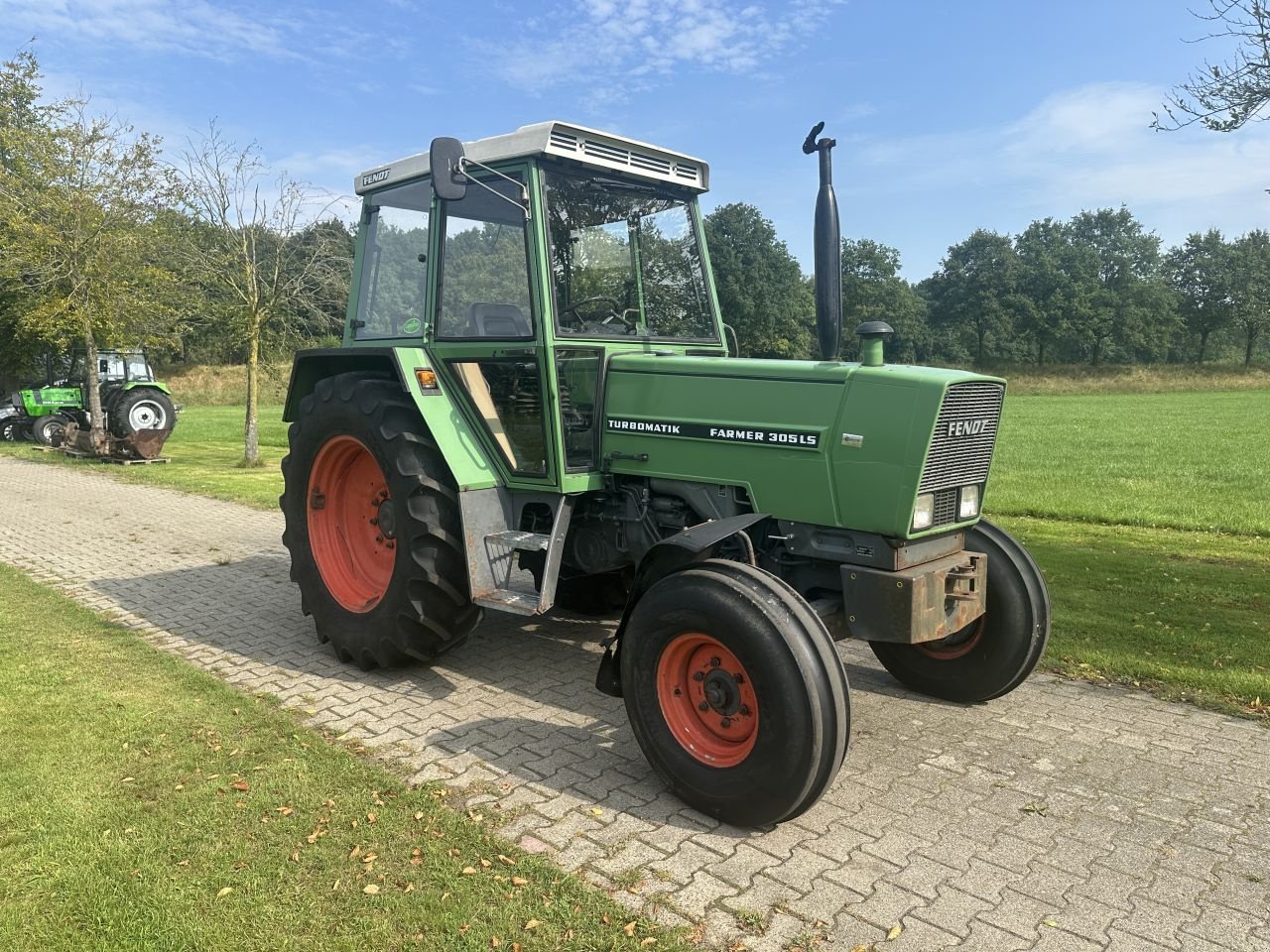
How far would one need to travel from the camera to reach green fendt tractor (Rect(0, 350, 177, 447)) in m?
17.6

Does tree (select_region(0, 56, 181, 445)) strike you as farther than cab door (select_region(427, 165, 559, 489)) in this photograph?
Yes

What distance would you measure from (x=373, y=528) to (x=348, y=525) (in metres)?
0.20

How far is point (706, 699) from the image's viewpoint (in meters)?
3.46

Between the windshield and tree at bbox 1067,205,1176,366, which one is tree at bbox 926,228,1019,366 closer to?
tree at bbox 1067,205,1176,366

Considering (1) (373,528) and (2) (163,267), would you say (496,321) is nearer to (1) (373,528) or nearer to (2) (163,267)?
(1) (373,528)

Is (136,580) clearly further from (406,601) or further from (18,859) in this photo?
(18,859)

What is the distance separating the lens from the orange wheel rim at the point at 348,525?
5285mm

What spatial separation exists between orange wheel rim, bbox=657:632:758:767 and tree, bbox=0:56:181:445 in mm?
16261

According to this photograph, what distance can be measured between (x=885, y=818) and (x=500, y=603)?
2.12 metres

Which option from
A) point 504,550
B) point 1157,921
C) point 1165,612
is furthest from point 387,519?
point 1165,612

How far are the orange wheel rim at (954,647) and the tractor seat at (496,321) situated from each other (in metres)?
2.67

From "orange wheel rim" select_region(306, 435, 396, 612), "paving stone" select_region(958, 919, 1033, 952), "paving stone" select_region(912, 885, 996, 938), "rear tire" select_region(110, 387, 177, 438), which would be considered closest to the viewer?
"paving stone" select_region(958, 919, 1033, 952)

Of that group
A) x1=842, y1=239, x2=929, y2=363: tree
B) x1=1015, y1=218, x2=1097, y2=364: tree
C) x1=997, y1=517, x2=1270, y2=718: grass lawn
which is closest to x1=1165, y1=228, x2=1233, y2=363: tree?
x1=1015, y1=218, x2=1097, y2=364: tree

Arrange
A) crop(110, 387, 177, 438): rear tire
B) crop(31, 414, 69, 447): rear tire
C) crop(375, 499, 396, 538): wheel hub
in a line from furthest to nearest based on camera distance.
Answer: crop(31, 414, 69, 447): rear tire → crop(110, 387, 177, 438): rear tire → crop(375, 499, 396, 538): wheel hub
